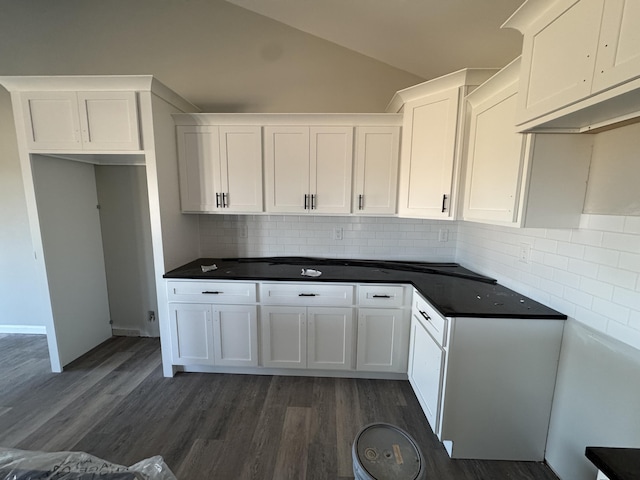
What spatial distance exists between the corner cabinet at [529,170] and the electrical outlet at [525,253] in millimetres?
384

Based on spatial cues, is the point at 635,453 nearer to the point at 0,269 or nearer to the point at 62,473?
the point at 62,473

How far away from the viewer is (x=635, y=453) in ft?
2.37

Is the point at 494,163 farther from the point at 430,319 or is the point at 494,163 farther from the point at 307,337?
the point at 307,337

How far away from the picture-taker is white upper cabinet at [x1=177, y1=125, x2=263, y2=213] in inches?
95.7

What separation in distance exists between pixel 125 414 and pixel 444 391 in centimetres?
230

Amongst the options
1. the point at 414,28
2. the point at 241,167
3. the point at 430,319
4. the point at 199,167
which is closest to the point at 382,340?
the point at 430,319

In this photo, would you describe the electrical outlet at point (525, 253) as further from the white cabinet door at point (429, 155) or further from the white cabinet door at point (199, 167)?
the white cabinet door at point (199, 167)

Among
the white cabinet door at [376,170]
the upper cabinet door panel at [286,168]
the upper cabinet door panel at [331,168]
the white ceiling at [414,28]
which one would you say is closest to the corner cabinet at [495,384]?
the white cabinet door at [376,170]

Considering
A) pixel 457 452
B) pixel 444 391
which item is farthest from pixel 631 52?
pixel 457 452

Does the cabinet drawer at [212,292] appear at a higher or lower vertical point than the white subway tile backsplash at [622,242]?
lower

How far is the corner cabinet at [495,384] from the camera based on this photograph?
1517 mm

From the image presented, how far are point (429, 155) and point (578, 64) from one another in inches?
46.2

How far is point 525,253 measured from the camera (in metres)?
1.80

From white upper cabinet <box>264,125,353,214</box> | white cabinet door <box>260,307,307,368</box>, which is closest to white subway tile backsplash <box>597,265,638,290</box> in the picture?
white upper cabinet <box>264,125,353,214</box>
